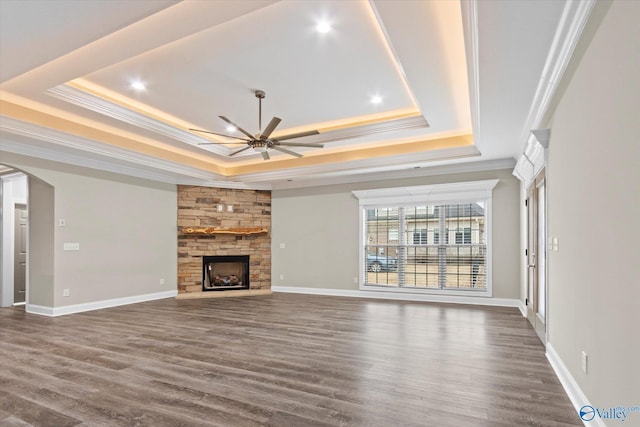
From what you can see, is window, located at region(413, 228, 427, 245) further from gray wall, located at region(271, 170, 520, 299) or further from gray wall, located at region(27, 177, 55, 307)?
gray wall, located at region(27, 177, 55, 307)

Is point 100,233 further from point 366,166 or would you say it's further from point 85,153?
point 366,166

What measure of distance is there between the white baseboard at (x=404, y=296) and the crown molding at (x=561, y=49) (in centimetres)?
368

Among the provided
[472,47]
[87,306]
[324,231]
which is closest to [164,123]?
[87,306]

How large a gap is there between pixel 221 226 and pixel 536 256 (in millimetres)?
Answer: 6323

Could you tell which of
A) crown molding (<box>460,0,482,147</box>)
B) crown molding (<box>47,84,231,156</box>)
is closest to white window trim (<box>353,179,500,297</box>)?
crown molding (<box>460,0,482,147</box>)

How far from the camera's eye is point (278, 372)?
3219 mm

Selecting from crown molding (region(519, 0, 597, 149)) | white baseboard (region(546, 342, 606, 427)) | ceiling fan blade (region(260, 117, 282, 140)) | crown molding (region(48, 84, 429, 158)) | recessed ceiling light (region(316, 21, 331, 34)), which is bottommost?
white baseboard (region(546, 342, 606, 427))

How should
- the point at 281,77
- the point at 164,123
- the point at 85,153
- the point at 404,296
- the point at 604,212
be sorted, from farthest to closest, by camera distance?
the point at 404,296 < the point at 85,153 < the point at 164,123 < the point at 281,77 < the point at 604,212

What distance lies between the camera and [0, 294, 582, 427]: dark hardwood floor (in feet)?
8.01

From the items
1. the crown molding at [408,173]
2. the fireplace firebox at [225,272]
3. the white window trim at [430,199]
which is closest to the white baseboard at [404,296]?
the white window trim at [430,199]

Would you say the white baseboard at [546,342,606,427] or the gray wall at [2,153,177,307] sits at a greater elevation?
the gray wall at [2,153,177,307]

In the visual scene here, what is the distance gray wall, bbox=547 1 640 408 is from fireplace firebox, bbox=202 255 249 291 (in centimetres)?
673

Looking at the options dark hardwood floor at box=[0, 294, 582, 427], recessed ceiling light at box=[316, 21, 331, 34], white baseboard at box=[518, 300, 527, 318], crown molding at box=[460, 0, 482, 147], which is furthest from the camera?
white baseboard at box=[518, 300, 527, 318]

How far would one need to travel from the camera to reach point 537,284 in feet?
15.1
